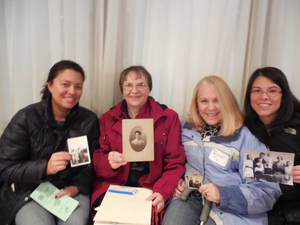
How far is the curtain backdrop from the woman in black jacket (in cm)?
46

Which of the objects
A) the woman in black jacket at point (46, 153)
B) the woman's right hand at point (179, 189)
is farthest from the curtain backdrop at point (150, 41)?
the woman's right hand at point (179, 189)

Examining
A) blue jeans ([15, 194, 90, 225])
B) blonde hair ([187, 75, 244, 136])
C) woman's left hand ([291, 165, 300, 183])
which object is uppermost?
blonde hair ([187, 75, 244, 136])

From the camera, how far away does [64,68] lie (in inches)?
60.4

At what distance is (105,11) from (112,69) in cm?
54

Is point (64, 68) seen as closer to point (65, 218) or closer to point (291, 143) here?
point (65, 218)

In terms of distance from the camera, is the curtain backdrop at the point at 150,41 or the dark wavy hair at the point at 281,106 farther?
the curtain backdrop at the point at 150,41

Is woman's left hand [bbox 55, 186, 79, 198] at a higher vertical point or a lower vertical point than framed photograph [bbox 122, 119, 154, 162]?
lower

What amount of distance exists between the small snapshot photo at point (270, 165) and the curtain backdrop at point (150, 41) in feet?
2.76

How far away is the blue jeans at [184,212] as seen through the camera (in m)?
1.38

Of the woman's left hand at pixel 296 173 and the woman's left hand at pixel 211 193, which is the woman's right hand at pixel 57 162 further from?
the woman's left hand at pixel 296 173

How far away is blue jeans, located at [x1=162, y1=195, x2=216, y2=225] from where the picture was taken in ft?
4.54

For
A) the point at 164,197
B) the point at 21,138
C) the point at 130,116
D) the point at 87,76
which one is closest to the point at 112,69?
the point at 87,76

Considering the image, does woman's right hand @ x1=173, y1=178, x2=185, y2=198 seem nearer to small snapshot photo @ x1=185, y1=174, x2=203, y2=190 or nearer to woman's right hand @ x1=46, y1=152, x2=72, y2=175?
small snapshot photo @ x1=185, y1=174, x2=203, y2=190

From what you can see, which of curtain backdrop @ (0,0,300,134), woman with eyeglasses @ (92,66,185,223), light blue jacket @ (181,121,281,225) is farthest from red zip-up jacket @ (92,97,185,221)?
curtain backdrop @ (0,0,300,134)
